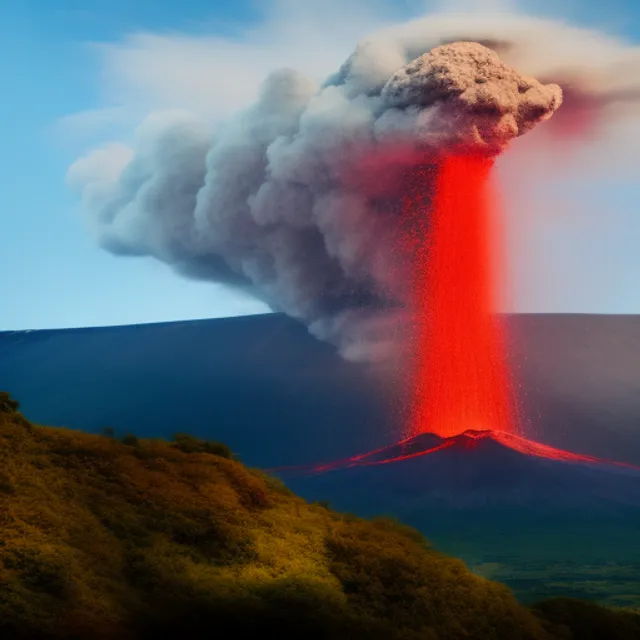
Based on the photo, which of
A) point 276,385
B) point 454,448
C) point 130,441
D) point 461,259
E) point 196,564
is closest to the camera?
point 196,564

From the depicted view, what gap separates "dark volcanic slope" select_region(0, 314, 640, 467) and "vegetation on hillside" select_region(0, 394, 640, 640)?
29.7 feet

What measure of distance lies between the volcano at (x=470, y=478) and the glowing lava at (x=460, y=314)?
162 cm

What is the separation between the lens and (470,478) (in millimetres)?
15336

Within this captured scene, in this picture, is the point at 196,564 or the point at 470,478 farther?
the point at 470,478

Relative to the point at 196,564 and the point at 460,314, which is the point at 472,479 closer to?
the point at 460,314

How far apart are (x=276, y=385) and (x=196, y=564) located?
11.5 metres

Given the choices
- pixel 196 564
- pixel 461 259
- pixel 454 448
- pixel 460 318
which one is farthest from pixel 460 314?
pixel 196 564

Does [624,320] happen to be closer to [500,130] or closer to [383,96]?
[500,130]

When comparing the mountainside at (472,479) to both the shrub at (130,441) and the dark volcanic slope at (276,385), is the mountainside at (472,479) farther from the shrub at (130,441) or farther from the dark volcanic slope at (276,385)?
the shrub at (130,441)

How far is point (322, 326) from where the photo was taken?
19.2m

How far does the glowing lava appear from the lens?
18109 mm

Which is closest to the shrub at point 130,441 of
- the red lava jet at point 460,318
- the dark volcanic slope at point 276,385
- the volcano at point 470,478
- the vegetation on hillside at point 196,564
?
the vegetation on hillside at point 196,564

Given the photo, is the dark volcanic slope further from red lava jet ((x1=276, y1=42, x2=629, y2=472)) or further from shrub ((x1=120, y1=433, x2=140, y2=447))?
shrub ((x1=120, y1=433, x2=140, y2=447))

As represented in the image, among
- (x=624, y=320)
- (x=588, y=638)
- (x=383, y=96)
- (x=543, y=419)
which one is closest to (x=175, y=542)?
(x=588, y=638)
